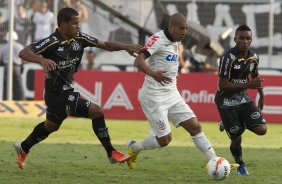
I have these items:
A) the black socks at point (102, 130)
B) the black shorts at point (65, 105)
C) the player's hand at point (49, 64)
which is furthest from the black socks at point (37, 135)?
the player's hand at point (49, 64)

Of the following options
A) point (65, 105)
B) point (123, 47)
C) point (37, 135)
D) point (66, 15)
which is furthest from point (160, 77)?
point (37, 135)

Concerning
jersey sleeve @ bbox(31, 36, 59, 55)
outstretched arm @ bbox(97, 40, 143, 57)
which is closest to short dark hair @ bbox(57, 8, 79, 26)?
jersey sleeve @ bbox(31, 36, 59, 55)

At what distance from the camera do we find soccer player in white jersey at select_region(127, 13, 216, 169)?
36.9 feet

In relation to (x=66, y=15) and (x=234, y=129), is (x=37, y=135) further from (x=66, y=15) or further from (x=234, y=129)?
(x=234, y=129)

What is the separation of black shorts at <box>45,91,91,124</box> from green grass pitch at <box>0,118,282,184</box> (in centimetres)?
78

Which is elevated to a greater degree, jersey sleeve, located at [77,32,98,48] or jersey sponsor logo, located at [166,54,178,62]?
jersey sleeve, located at [77,32,98,48]

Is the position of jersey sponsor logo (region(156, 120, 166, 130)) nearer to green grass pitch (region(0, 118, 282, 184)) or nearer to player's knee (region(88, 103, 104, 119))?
green grass pitch (region(0, 118, 282, 184))

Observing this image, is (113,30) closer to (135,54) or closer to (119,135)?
(119,135)

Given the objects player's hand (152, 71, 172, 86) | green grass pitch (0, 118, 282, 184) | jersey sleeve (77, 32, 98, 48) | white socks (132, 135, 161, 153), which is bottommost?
green grass pitch (0, 118, 282, 184)

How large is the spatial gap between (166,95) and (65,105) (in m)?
1.42

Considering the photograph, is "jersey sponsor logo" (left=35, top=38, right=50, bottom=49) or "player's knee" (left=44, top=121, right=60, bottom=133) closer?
"jersey sponsor logo" (left=35, top=38, right=50, bottom=49)

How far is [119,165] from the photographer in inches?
491

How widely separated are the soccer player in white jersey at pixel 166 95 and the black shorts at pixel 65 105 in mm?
893

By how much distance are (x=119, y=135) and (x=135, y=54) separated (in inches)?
267
